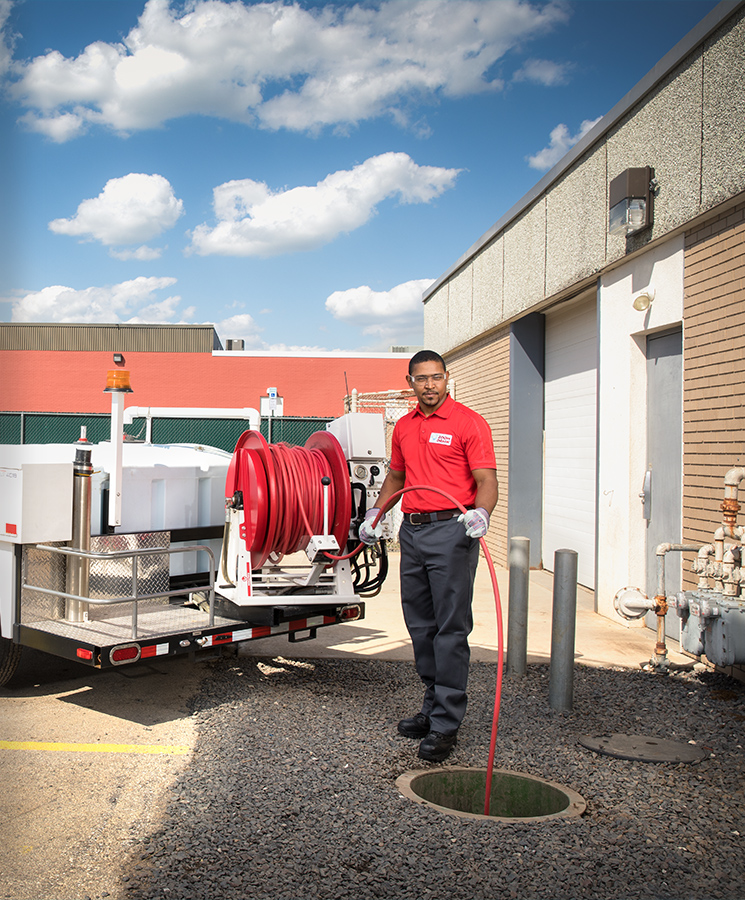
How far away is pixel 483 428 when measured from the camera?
188 inches

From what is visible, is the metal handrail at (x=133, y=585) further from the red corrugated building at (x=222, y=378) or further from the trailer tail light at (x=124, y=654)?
the red corrugated building at (x=222, y=378)

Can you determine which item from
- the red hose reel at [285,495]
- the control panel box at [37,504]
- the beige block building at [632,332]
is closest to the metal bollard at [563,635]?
the red hose reel at [285,495]

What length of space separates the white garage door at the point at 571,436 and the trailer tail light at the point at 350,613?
484 centimetres

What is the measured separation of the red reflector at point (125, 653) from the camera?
4.68 meters

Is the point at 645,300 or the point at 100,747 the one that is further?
the point at 645,300

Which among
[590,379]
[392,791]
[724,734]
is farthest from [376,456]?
[590,379]

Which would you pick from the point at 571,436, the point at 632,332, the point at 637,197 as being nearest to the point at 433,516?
the point at 632,332

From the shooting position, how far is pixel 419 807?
379 cm

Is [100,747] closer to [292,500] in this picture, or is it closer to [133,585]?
[133,585]

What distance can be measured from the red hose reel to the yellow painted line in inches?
52.8

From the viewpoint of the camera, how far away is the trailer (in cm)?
501

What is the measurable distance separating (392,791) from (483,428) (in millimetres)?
2048

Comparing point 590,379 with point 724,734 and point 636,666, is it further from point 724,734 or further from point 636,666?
point 724,734

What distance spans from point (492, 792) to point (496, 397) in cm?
893
